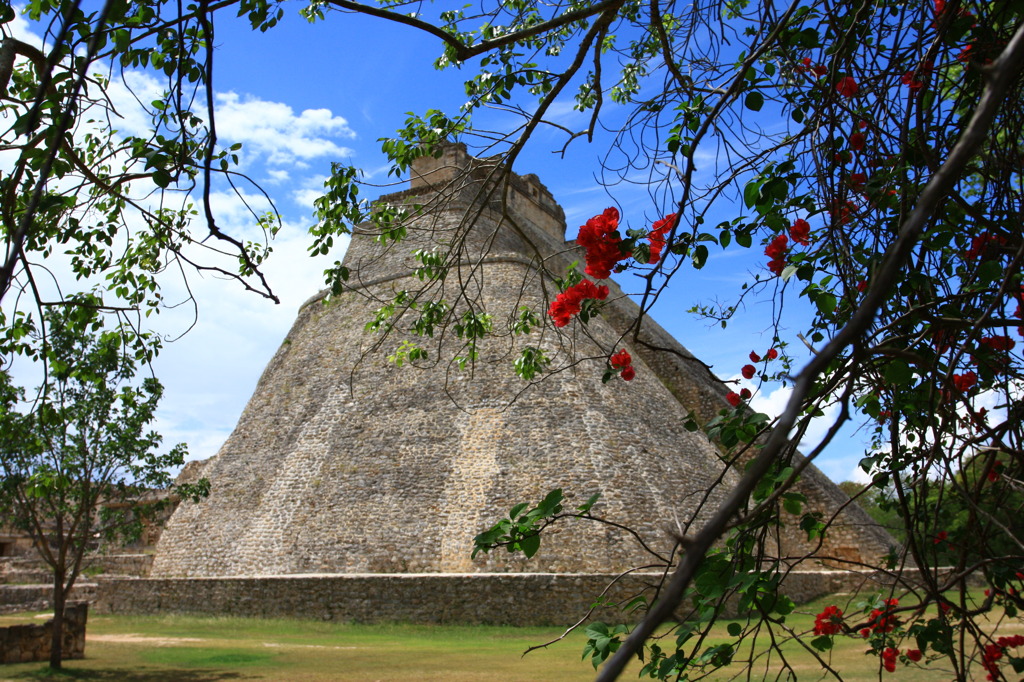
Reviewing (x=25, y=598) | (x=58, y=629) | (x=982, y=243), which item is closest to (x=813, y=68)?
(x=982, y=243)

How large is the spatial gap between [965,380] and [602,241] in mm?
1396

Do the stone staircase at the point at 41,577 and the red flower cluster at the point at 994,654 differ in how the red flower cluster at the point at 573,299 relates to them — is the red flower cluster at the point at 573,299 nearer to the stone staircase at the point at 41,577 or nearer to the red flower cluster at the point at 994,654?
the red flower cluster at the point at 994,654

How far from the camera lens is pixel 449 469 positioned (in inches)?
669

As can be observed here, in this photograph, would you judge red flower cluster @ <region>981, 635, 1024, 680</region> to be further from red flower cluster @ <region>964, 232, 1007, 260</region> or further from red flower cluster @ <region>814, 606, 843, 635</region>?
red flower cluster @ <region>964, 232, 1007, 260</region>

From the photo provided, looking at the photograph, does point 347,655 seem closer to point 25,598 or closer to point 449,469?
point 449,469

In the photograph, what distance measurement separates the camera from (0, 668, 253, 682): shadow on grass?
788cm

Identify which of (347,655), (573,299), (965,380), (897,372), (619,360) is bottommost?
(347,655)

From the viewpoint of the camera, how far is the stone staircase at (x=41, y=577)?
17.2 m

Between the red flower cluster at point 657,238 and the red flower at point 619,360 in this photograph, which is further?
the red flower at point 619,360

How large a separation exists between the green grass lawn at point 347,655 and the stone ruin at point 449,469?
1.79 m

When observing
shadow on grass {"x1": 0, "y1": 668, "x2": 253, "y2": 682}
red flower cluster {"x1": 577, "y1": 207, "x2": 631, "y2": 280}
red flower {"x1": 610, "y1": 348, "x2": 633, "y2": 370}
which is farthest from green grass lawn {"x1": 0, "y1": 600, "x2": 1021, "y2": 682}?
red flower cluster {"x1": 577, "y1": 207, "x2": 631, "y2": 280}

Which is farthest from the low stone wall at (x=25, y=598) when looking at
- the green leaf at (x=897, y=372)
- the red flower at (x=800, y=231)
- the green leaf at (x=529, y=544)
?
the green leaf at (x=897, y=372)

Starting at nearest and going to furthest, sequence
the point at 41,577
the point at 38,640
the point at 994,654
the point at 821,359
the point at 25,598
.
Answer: the point at 821,359 → the point at 994,654 → the point at 38,640 → the point at 25,598 → the point at 41,577

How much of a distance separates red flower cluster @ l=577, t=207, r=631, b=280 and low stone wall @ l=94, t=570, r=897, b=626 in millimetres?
10325
